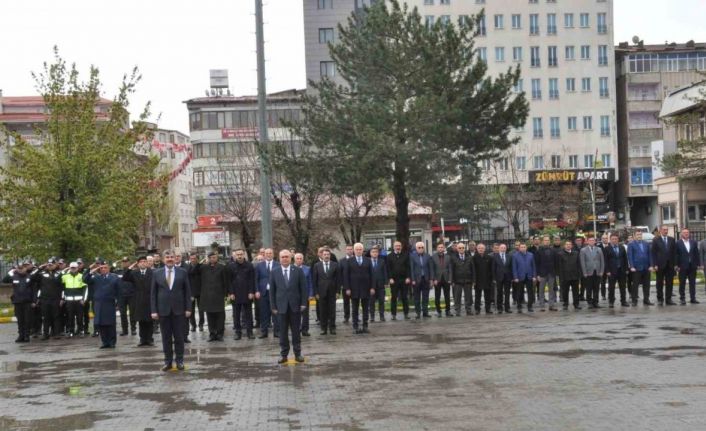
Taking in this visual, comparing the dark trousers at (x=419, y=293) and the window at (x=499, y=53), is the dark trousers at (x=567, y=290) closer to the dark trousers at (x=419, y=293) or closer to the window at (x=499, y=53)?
the dark trousers at (x=419, y=293)

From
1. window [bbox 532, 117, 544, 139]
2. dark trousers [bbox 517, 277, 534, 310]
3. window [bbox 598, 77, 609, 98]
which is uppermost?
window [bbox 598, 77, 609, 98]

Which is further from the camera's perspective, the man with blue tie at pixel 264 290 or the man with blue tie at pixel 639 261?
the man with blue tie at pixel 639 261

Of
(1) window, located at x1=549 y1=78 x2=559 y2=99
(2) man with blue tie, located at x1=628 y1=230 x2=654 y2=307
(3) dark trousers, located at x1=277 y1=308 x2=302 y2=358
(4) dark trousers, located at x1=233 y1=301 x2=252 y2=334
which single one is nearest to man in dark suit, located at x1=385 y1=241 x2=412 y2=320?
(4) dark trousers, located at x1=233 y1=301 x2=252 y2=334

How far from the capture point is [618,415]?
988 centimetres

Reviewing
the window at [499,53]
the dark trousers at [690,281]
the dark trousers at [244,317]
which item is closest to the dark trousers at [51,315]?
the dark trousers at [244,317]

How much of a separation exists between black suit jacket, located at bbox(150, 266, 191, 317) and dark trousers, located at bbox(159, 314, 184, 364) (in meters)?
0.10

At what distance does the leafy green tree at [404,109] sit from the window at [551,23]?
2335 inches

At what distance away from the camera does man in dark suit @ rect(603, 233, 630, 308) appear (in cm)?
2528

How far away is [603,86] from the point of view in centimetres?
→ 8800

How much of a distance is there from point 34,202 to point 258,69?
1353 centimetres


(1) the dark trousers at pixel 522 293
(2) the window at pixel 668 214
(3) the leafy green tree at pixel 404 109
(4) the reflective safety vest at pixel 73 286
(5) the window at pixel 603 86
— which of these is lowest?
(1) the dark trousers at pixel 522 293

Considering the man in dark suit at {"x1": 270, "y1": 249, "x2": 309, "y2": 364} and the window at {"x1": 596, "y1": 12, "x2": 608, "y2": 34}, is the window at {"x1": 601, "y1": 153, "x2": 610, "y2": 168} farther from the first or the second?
the man in dark suit at {"x1": 270, "y1": 249, "x2": 309, "y2": 364}

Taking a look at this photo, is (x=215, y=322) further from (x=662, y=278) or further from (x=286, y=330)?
(x=662, y=278)

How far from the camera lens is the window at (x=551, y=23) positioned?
88125 mm
